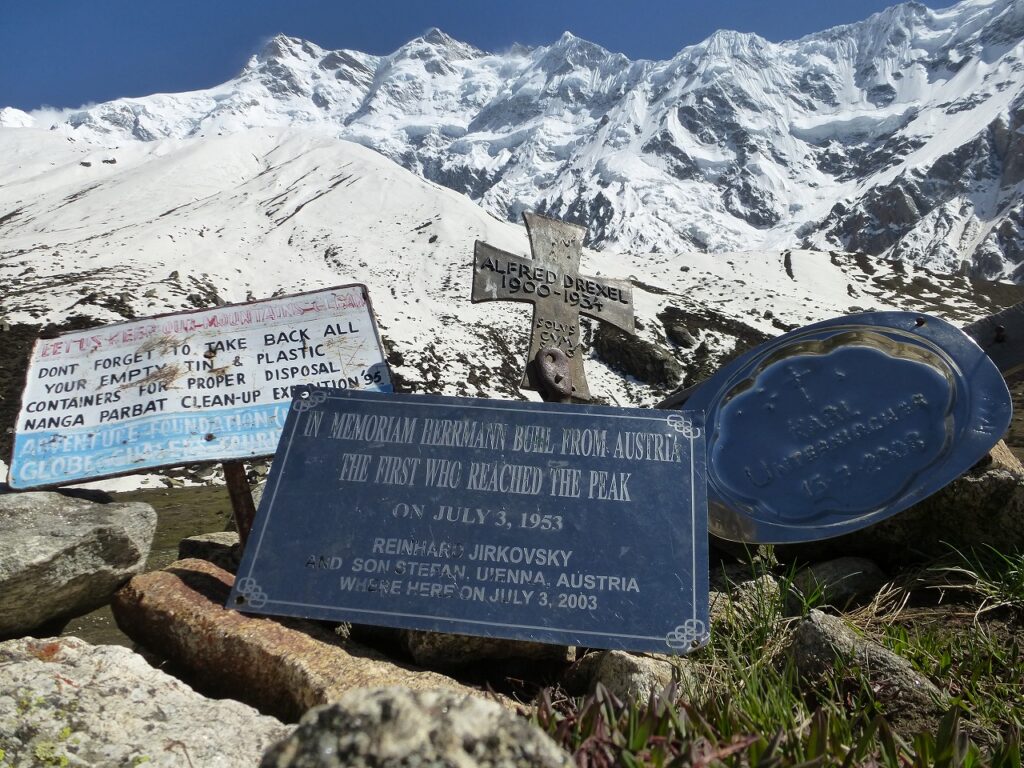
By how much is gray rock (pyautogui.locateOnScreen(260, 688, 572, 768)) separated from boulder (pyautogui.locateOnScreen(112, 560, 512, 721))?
134cm

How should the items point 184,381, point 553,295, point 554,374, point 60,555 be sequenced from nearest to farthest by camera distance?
point 60,555, point 184,381, point 554,374, point 553,295

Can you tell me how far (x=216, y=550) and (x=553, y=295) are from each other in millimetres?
3611

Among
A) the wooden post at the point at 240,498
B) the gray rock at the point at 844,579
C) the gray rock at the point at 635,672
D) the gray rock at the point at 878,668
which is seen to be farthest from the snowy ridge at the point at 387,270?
the gray rock at the point at 878,668

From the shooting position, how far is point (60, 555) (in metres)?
3.50

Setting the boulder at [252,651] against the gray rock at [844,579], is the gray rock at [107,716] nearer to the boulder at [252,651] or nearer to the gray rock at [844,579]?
the boulder at [252,651]

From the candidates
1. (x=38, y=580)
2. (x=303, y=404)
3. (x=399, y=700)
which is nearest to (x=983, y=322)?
(x=303, y=404)

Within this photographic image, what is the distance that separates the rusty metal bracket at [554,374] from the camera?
582cm

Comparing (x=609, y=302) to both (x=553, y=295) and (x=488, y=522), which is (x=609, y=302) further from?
(x=488, y=522)

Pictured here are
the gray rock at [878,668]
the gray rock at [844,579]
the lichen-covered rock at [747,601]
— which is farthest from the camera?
the gray rock at [844,579]

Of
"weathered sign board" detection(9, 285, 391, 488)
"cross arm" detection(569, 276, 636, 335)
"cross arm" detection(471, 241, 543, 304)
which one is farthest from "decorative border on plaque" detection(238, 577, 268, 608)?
"cross arm" detection(569, 276, 636, 335)

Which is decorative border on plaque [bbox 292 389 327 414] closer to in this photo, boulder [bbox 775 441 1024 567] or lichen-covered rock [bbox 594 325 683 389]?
boulder [bbox 775 441 1024 567]

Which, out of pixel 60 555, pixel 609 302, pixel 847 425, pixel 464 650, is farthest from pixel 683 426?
pixel 609 302

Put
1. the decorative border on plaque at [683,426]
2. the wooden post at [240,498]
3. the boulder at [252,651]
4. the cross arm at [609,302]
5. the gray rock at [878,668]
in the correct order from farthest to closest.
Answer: the cross arm at [609,302] < the wooden post at [240,498] < the decorative border on plaque at [683,426] < the boulder at [252,651] < the gray rock at [878,668]

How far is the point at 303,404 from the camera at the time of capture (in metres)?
3.52
